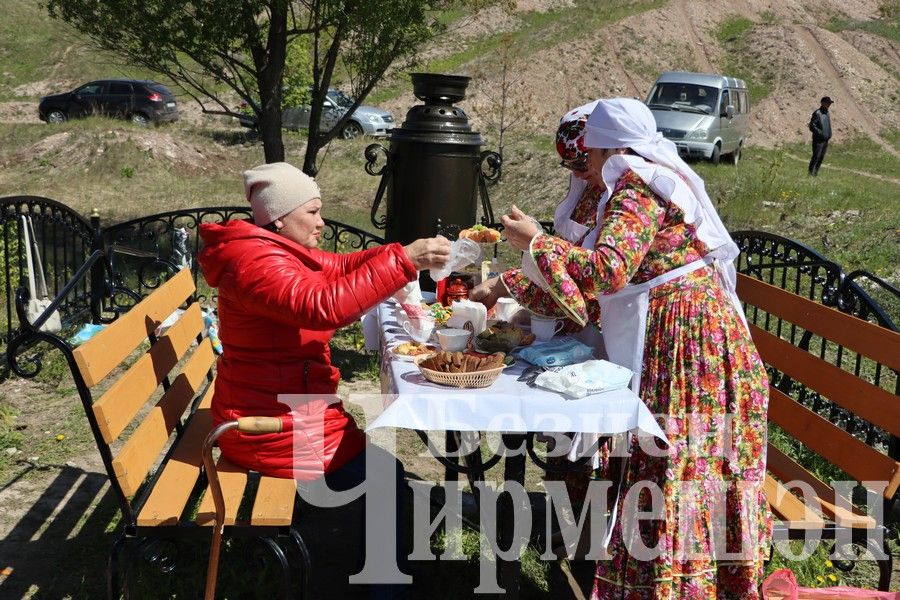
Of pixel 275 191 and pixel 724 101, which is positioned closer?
pixel 275 191

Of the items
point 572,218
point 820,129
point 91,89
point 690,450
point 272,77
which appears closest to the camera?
point 690,450

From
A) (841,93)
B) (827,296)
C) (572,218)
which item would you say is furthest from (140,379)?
(841,93)

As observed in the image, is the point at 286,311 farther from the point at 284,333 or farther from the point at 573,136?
the point at 573,136

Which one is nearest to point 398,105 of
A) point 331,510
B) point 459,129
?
point 459,129

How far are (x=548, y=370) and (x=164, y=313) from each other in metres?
1.75

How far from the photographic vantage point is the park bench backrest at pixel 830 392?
3295 millimetres

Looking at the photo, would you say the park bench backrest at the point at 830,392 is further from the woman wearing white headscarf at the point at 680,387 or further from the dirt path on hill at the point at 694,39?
the dirt path on hill at the point at 694,39

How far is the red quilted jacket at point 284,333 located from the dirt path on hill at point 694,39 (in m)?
35.8

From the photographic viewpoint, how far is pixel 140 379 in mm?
3348

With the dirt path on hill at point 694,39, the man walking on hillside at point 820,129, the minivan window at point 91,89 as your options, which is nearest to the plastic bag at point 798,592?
the man walking on hillside at point 820,129

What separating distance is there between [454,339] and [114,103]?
88.0ft

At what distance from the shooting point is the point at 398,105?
1270 inches

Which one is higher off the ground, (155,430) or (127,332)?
(127,332)

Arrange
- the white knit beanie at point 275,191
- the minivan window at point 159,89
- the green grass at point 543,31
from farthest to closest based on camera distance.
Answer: the green grass at point 543,31 < the minivan window at point 159,89 < the white knit beanie at point 275,191
